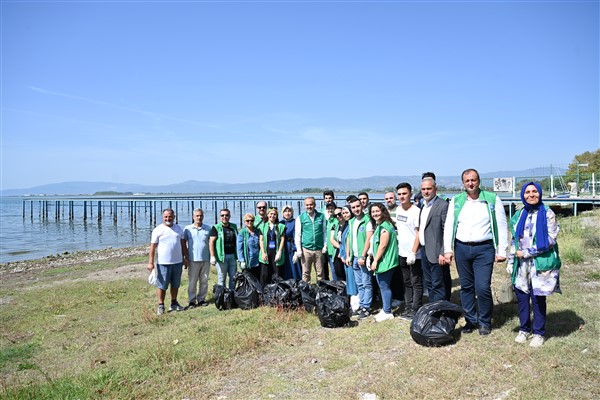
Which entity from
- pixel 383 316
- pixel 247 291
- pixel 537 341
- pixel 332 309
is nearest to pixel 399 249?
pixel 383 316

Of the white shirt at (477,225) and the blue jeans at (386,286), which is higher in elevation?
the white shirt at (477,225)

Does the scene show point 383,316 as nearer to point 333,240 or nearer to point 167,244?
point 333,240

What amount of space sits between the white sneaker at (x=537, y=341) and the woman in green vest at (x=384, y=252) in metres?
1.81

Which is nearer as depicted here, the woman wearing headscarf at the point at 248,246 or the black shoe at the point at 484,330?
the black shoe at the point at 484,330

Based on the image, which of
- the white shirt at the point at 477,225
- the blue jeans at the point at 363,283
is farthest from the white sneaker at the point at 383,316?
the white shirt at the point at 477,225

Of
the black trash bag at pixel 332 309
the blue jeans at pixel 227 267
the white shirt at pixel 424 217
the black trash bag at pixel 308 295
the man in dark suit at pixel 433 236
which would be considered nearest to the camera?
the man in dark suit at pixel 433 236

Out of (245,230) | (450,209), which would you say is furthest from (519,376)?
(245,230)

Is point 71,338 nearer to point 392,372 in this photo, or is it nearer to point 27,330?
point 27,330

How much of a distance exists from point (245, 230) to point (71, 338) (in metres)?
3.07

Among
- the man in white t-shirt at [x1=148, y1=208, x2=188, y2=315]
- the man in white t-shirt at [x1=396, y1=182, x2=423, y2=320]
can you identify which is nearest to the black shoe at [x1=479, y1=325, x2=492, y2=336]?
the man in white t-shirt at [x1=396, y1=182, x2=423, y2=320]

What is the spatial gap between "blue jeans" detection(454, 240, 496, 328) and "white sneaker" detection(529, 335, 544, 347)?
1.61 ft

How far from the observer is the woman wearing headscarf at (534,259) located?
4.07m

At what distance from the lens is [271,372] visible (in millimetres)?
4258

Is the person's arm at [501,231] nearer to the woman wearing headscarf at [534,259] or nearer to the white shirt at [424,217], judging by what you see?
the woman wearing headscarf at [534,259]
